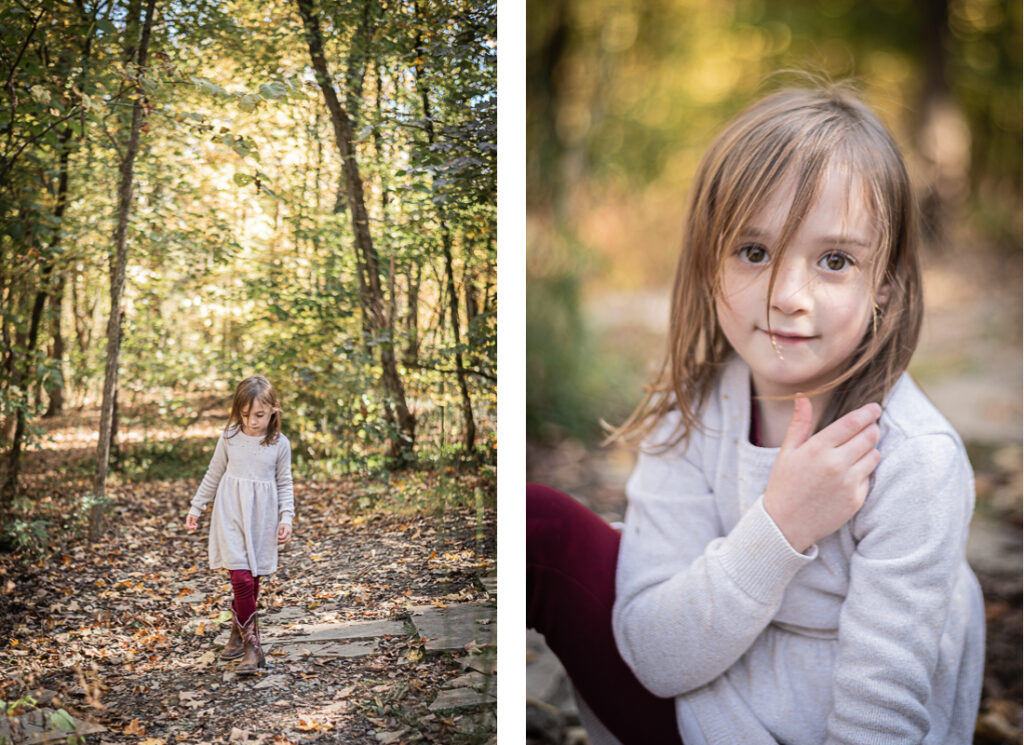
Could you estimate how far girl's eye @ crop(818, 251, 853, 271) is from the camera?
1464 millimetres

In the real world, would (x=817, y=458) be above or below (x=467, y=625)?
above

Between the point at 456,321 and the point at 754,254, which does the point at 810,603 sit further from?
the point at 456,321

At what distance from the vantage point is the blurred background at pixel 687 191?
176cm

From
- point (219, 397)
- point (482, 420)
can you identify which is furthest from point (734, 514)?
point (219, 397)

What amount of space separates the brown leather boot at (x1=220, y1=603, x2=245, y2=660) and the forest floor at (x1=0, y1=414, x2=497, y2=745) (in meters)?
0.02

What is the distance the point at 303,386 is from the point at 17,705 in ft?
2.75

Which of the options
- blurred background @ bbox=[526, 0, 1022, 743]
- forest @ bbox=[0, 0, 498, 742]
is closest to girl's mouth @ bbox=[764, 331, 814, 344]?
blurred background @ bbox=[526, 0, 1022, 743]

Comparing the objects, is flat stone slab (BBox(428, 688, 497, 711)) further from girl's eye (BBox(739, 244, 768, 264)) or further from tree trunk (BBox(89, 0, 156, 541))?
girl's eye (BBox(739, 244, 768, 264))

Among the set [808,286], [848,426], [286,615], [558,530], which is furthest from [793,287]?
[286,615]

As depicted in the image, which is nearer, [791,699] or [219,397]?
[791,699]

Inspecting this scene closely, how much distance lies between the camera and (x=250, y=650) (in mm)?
1595

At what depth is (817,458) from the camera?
145 centimetres

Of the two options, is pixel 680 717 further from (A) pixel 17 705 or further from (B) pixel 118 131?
(B) pixel 118 131

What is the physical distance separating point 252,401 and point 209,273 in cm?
29
